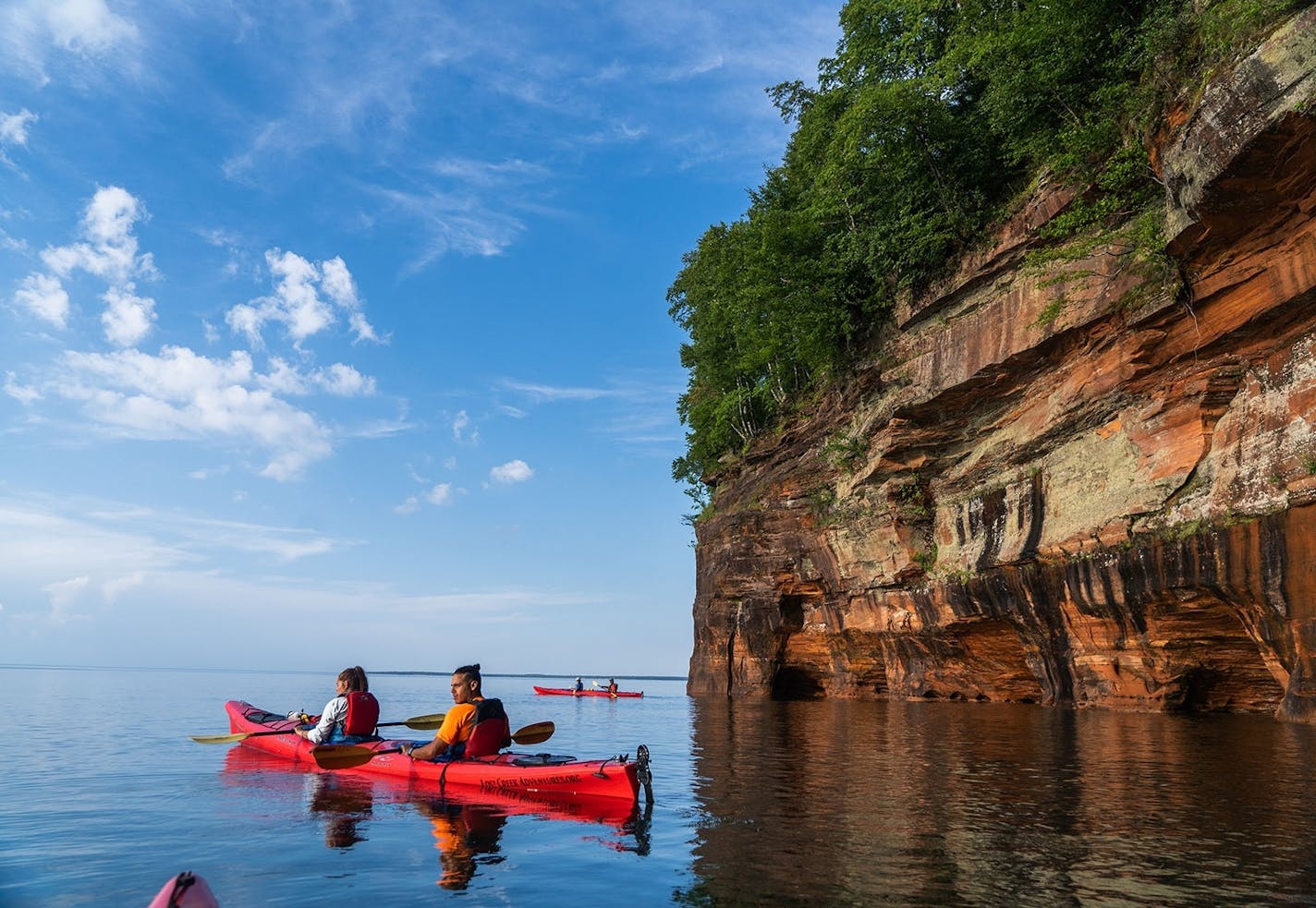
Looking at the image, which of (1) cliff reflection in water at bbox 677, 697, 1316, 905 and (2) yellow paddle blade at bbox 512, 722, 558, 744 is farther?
(2) yellow paddle blade at bbox 512, 722, 558, 744

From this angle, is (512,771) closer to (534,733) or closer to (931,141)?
(534,733)


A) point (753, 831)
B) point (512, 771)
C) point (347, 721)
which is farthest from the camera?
point (347, 721)

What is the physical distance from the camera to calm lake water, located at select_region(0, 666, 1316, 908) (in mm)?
7059

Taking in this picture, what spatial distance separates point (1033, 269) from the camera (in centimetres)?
2369

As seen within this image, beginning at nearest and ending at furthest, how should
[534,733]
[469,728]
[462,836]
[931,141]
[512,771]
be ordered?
[462,836], [512,771], [469,728], [534,733], [931,141]

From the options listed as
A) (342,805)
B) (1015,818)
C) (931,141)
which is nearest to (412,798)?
(342,805)

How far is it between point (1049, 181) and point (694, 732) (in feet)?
61.8

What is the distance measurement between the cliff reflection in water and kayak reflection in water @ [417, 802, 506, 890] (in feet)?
7.20

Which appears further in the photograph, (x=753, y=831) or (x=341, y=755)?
(x=341, y=755)

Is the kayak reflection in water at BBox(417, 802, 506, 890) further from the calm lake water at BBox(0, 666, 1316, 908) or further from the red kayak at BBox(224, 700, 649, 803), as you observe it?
A: the red kayak at BBox(224, 700, 649, 803)

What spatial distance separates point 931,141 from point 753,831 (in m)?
25.1

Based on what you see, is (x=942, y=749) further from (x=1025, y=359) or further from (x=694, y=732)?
(x=1025, y=359)

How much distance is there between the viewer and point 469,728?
42.1 ft

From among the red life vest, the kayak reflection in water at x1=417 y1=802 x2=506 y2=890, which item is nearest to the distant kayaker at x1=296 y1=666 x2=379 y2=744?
the red life vest
